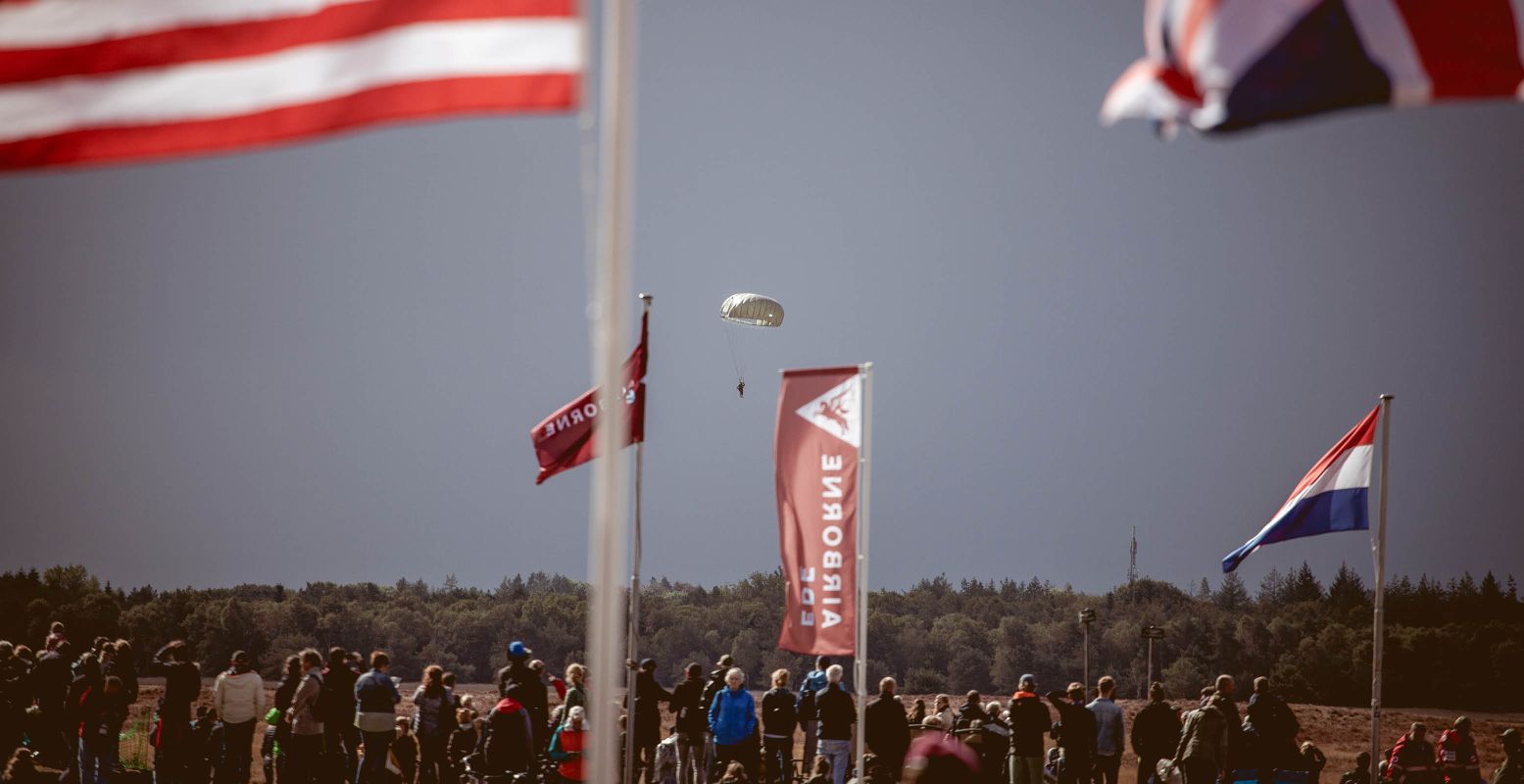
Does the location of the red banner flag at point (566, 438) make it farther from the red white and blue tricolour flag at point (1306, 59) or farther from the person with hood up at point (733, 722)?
the red white and blue tricolour flag at point (1306, 59)

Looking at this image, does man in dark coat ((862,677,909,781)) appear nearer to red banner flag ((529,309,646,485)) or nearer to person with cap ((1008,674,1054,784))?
person with cap ((1008,674,1054,784))

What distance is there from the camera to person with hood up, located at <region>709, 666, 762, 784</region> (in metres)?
17.8

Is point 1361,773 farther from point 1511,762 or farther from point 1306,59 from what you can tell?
point 1306,59

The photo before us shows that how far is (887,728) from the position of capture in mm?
16875

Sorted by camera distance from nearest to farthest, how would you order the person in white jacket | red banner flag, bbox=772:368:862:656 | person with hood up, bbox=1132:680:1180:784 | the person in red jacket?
1. red banner flag, bbox=772:368:862:656
2. the person in white jacket
3. person with hood up, bbox=1132:680:1180:784
4. the person in red jacket

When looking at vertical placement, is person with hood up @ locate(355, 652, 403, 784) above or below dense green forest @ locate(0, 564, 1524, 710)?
above

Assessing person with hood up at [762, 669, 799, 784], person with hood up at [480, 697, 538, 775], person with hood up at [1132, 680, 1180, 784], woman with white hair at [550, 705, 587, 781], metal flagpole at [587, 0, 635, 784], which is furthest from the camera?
person with hood up at [1132, 680, 1180, 784]

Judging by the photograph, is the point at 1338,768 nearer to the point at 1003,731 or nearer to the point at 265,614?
the point at 1003,731

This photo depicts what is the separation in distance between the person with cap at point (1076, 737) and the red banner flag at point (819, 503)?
573 centimetres

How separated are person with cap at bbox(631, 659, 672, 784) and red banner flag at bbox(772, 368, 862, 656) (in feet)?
15.8

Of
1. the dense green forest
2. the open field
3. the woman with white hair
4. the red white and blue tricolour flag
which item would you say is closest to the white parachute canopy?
the open field

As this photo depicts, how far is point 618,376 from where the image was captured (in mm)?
6121

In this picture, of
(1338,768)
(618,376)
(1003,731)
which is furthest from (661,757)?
(1338,768)

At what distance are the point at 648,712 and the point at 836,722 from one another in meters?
2.56
